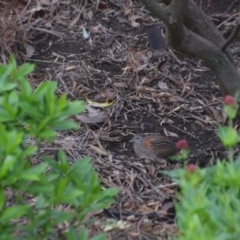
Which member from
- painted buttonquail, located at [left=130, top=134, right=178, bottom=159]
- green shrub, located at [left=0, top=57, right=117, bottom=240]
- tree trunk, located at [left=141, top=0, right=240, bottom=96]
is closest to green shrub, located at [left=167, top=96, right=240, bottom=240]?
green shrub, located at [left=0, top=57, right=117, bottom=240]

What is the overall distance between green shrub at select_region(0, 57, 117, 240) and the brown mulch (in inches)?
25.5

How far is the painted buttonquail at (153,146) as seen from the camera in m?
4.36

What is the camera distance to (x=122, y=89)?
5.15 meters

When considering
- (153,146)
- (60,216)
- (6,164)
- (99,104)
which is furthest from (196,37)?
(6,164)

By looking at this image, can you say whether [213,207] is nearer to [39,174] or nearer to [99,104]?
[39,174]

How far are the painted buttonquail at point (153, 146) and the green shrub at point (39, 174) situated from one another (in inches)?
58.8

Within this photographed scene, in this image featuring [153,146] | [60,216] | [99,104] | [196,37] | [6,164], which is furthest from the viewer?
[99,104]

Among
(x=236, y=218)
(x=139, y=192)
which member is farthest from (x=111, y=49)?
(x=236, y=218)

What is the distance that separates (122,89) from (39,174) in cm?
261

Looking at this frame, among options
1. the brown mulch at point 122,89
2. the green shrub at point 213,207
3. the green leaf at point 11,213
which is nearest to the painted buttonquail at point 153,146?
the brown mulch at point 122,89

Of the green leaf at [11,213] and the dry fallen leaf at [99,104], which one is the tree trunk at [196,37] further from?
the green leaf at [11,213]

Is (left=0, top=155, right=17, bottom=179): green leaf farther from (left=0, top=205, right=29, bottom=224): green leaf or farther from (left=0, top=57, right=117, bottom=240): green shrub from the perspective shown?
(left=0, top=205, right=29, bottom=224): green leaf

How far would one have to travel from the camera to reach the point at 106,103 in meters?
4.97

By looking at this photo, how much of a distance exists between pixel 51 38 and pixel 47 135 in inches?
128
